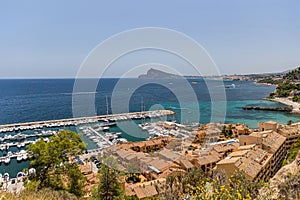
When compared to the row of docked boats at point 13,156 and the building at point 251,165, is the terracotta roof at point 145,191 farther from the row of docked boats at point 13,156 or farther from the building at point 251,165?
the row of docked boats at point 13,156

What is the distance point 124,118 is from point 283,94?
104 ft

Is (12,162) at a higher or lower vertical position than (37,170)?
lower

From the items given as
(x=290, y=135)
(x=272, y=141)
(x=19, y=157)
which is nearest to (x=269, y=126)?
(x=290, y=135)

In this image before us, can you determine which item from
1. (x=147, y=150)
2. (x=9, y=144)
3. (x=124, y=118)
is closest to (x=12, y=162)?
(x=9, y=144)

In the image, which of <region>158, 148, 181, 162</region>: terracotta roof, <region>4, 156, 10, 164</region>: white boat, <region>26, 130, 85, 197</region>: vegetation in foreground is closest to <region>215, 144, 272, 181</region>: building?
<region>158, 148, 181, 162</region>: terracotta roof

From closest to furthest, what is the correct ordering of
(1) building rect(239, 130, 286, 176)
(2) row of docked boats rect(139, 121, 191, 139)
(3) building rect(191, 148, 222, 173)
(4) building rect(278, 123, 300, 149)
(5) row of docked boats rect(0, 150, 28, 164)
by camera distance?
(1) building rect(239, 130, 286, 176) → (3) building rect(191, 148, 222, 173) → (4) building rect(278, 123, 300, 149) → (5) row of docked boats rect(0, 150, 28, 164) → (2) row of docked boats rect(139, 121, 191, 139)

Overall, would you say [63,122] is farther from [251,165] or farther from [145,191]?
[251,165]

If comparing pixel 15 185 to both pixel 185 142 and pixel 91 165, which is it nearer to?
pixel 91 165

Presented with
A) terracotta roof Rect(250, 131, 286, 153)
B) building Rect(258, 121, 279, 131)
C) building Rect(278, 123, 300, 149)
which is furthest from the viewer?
building Rect(258, 121, 279, 131)

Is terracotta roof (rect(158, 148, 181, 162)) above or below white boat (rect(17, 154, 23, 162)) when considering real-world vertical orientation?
above

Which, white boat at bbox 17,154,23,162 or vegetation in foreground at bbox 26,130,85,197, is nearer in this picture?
vegetation in foreground at bbox 26,130,85,197

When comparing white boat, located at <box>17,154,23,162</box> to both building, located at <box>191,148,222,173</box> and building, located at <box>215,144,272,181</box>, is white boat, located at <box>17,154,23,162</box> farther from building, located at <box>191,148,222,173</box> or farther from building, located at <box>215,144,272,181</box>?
building, located at <box>215,144,272,181</box>

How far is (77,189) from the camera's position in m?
7.05

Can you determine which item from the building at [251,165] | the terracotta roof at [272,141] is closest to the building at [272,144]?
the terracotta roof at [272,141]
